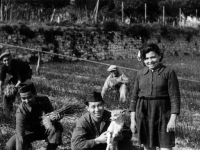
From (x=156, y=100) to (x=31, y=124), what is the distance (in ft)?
6.09

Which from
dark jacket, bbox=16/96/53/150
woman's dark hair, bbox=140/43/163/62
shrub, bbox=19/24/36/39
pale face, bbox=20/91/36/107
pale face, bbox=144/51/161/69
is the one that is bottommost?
dark jacket, bbox=16/96/53/150

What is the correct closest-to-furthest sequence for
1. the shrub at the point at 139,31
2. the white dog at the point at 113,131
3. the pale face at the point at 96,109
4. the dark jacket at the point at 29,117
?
the white dog at the point at 113,131
the pale face at the point at 96,109
the dark jacket at the point at 29,117
the shrub at the point at 139,31

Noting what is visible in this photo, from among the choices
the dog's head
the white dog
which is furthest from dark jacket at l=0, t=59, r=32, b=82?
the white dog

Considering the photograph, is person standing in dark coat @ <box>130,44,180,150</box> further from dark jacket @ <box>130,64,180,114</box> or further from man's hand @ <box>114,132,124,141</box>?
man's hand @ <box>114,132,124,141</box>

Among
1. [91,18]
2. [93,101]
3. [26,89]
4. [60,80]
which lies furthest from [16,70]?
[91,18]

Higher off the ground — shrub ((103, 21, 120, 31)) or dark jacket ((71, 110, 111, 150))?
shrub ((103, 21, 120, 31))

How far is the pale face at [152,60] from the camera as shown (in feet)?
13.5

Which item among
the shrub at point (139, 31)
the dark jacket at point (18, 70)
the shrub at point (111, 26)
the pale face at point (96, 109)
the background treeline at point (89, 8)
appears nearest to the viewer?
the pale face at point (96, 109)

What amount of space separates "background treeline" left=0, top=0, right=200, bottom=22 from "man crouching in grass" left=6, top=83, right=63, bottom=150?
1947cm

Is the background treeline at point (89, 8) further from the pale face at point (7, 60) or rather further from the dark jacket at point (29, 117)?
the dark jacket at point (29, 117)

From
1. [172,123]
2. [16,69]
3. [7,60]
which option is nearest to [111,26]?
[16,69]

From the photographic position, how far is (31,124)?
5.00 metres

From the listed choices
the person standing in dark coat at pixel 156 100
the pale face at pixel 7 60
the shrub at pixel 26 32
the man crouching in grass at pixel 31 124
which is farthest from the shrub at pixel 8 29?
the person standing in dark coat at pixel 156 100

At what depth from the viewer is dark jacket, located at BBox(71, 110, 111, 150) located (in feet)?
14.4
